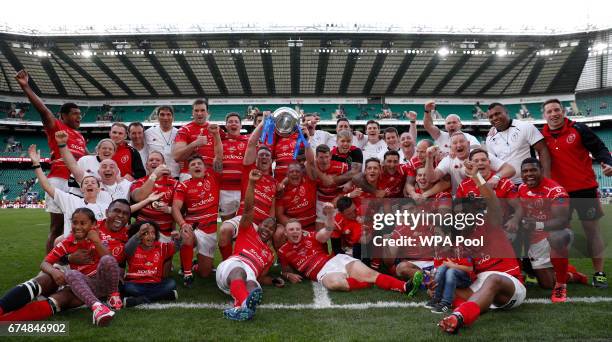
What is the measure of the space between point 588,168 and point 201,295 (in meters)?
4.80

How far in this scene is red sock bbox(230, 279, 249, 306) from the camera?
3399 millimetres

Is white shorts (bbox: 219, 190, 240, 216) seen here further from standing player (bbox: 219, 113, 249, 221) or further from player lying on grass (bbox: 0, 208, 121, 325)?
player lying on grass (bbox: 0, 208, 121, 325)

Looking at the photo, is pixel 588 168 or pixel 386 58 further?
pixel 386 58

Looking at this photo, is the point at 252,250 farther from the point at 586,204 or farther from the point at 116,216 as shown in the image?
the point at 586,204

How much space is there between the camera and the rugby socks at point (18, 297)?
3023 mm

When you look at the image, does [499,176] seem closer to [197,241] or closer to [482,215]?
[482,215]

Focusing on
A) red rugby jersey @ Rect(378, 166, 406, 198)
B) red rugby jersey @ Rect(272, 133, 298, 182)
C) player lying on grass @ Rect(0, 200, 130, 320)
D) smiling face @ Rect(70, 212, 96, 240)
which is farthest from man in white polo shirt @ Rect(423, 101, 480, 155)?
smiling face @ Rect(70, 212, 96, 240)

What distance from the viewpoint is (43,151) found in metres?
32.0

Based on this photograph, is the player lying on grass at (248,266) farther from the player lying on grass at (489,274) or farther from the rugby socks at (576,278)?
the rugby socks at (576,278)

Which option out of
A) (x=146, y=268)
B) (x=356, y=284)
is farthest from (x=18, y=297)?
(x=356, y=284)

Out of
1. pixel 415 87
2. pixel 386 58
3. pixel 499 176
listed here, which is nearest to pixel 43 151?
pixel 386 58

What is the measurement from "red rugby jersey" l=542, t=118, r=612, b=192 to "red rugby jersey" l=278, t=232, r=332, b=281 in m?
3.04

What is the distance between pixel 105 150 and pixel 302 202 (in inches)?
105

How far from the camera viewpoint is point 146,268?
3.97 metres
